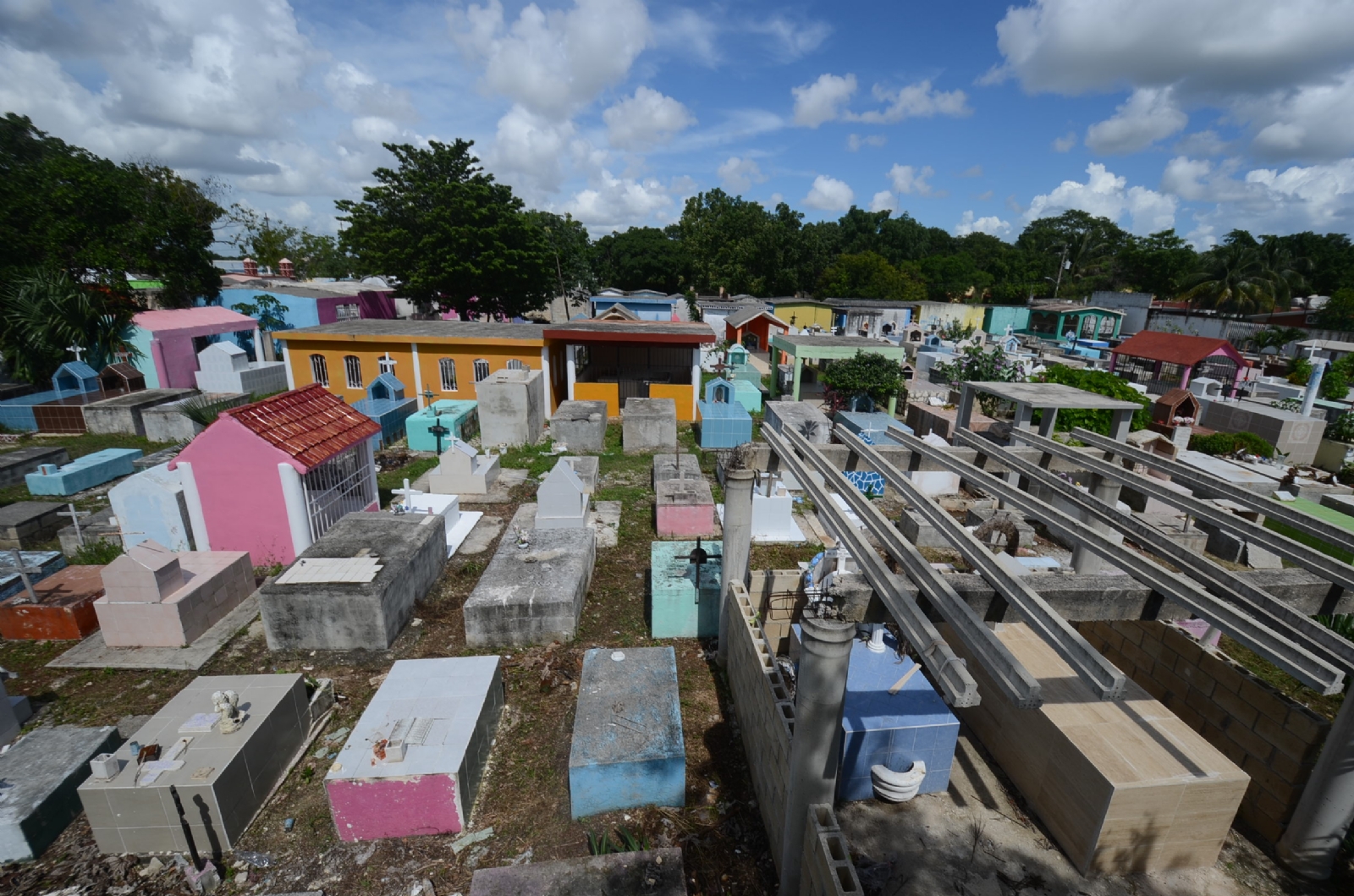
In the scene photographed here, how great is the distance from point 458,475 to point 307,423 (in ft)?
13.7

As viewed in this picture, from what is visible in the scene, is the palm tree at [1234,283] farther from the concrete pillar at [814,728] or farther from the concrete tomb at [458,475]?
the concrete pillar at [814,728]

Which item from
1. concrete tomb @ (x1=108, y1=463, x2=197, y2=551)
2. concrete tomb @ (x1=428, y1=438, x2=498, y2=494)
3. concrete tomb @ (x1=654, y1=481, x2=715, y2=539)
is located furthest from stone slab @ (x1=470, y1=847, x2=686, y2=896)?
concrete tomb @ (x1=428, y1=438, x2=498, y2=494)

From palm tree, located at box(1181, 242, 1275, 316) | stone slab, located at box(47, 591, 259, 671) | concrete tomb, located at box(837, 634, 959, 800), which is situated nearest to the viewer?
concrete tomb, located at box(837, 634, 959, 800)

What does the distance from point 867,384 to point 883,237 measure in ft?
223

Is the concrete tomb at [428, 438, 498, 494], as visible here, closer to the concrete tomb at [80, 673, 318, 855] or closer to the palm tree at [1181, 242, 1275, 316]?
the concrete tomb at [80, 673, 318, 855]

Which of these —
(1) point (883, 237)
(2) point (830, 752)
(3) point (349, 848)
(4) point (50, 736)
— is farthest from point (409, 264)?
(1) point (883, 237)

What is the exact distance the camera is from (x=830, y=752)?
492 centimetres

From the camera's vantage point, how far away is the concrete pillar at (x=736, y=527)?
27.1 ft

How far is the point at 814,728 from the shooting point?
4.80 meters

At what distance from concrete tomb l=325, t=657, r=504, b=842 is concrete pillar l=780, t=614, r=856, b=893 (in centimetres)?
359

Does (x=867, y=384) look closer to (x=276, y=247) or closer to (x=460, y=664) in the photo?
(x=460, y=664)

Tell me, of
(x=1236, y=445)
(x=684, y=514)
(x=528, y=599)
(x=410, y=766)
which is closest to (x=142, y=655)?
(x=528, y=599)

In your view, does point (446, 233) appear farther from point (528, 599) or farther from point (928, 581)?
point (928, 581)

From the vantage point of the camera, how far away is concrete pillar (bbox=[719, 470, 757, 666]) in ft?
27.1
